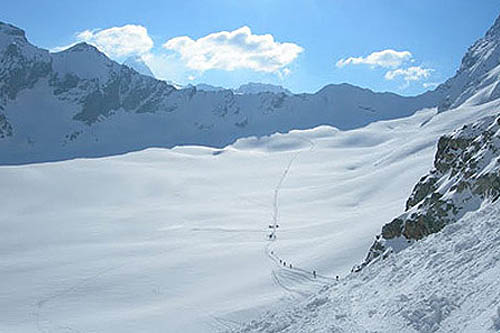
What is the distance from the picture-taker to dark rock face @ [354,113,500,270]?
1778 centimetres

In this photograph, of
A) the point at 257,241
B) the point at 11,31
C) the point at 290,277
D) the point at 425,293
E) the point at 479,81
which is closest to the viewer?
the point at 425,293

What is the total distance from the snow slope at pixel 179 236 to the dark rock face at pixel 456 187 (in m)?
6.85

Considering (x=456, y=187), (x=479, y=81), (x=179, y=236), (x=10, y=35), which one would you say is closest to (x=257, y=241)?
(x=179, y=236)

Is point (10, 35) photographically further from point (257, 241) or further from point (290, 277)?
point (290, 277)

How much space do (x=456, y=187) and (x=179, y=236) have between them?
3180cm

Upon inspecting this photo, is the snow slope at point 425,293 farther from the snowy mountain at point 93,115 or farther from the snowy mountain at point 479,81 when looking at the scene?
the snowy mountain at point 93,115

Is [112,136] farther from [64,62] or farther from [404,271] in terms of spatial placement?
[404,271]

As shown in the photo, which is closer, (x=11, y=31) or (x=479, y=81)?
(x=479, y=81)

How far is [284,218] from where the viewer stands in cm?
5353

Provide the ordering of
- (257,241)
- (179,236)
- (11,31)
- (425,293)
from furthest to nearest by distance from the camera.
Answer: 1. (11,31)
2. (179,236)
3. (257,241)
4. (425,293)

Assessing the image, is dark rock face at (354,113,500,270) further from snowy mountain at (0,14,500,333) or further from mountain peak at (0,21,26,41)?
mountain peak at (0,21,26,41)

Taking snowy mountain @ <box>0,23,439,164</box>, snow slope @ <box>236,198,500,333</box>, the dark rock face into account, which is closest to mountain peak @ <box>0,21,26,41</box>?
snowy mountain @ <box>0,23,439,164</box>

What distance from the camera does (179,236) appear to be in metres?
46.9

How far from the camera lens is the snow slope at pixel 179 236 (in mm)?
27609
